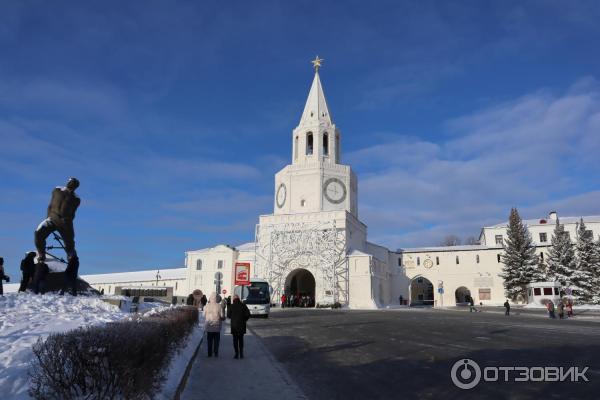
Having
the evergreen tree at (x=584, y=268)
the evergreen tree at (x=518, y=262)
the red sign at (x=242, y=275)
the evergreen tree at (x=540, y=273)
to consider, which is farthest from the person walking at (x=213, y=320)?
the evergreen tree at (x=540, y=273)

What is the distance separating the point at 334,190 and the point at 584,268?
2863 centimetres

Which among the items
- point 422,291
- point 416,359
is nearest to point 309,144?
point 422,291

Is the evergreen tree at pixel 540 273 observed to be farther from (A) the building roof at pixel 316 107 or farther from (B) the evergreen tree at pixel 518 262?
(A) the building roof at pixel 316 107

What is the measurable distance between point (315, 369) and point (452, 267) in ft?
171

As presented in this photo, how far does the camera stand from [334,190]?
178 feet

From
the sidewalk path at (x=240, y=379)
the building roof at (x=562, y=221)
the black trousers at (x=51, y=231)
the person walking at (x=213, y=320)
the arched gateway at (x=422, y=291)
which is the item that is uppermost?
the building roof at (x=562, y=221)

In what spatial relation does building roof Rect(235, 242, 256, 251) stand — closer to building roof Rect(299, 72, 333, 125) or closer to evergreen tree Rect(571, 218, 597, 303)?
building roof Rect(299, 72, 333, 125)

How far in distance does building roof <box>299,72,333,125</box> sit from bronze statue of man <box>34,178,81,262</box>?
43.1 m

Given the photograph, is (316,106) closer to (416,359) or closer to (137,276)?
(137,276)

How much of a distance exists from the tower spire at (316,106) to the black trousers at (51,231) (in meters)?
43.3

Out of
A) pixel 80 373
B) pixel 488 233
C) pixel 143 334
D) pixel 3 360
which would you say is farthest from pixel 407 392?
pixel 488 233

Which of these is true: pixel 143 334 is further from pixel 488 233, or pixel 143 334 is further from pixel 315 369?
pixel 488 233

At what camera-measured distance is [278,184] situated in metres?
57.5

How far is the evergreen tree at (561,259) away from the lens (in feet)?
162
